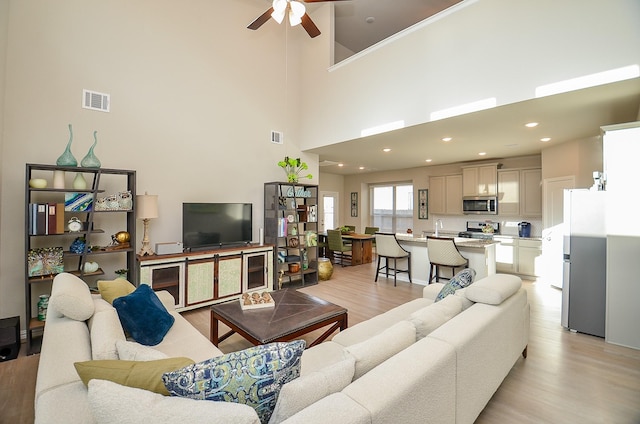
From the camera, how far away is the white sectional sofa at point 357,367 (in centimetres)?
91

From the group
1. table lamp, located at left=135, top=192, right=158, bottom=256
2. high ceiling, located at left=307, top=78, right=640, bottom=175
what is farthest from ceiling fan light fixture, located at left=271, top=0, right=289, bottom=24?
table lamp, located at left=135, top=192, right=158, bottom=256

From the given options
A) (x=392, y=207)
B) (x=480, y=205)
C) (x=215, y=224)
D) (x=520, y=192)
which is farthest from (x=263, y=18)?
(x=392, y=207)

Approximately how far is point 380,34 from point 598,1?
4489 mm

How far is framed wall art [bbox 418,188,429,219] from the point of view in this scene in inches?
319

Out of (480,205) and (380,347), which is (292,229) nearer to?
(380,347)

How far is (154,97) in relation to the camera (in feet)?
13.2

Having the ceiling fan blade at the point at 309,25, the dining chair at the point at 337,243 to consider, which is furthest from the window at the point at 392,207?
the ceiling fan blade at the point at 309,25

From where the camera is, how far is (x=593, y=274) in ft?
10.8

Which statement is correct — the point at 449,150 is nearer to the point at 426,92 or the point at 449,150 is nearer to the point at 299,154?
the point at 426,92

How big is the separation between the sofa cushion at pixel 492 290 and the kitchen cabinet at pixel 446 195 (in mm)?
5227

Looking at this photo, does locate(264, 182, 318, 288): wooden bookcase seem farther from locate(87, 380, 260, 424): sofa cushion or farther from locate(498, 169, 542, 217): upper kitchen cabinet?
locate(498, 169, 542, 217): upper kitchen cabinet

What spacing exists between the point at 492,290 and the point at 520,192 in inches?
207

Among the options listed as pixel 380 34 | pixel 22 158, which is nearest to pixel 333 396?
pixel 22 158

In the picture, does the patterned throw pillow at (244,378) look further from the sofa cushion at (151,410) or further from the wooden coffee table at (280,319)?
the wooden coffee table at (280,319)
